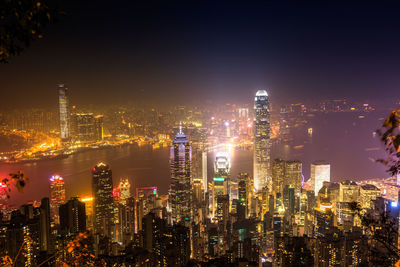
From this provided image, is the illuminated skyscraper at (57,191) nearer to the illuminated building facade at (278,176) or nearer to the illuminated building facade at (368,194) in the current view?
the illuminated building facade at (278,176)

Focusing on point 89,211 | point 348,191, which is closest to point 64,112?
point 89,211

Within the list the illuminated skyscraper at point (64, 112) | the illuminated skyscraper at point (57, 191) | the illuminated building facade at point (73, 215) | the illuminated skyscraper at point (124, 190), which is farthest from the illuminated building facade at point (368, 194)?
the illuminated skyscraper at point (64, 112)

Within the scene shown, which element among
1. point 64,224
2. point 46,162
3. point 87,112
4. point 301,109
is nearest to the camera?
point 64,224

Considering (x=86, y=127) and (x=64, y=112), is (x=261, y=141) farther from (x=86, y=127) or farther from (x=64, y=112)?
(x=64, y=112)

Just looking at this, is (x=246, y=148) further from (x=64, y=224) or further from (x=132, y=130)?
(x=64, y=224)

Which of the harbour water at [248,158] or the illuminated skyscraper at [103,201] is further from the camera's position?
the harbour water at [248,158]

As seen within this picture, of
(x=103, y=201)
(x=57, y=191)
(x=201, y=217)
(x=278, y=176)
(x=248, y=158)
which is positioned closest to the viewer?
(x=103, y=201)

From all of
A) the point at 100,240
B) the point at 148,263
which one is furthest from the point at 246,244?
the point at 100,240
